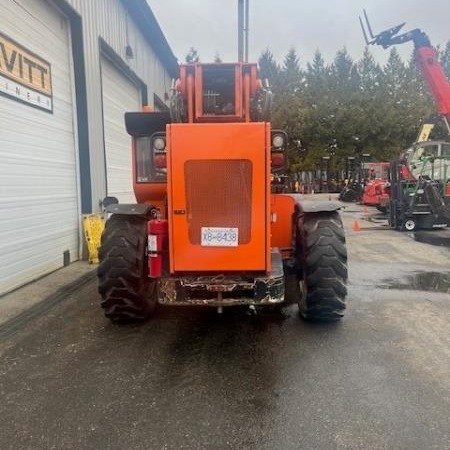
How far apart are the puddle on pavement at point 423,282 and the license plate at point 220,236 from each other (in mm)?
3624

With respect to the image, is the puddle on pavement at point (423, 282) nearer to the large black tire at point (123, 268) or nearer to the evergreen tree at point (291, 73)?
the large black tire at point (123, 268)

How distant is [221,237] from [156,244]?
65cm

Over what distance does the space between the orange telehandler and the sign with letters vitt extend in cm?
301

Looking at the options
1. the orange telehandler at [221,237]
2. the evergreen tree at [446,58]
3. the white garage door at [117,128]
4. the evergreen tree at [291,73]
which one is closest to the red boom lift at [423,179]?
the white garage door at [117,128]

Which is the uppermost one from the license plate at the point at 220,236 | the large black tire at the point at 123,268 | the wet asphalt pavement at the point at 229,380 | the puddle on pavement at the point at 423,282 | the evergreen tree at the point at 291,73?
the evergreen tree at the point at 291,73

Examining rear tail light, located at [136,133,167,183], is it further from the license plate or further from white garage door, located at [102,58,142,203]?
white garage door, located at [102,58,142,203]

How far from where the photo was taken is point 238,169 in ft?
13.9

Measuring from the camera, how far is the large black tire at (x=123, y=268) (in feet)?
15.8

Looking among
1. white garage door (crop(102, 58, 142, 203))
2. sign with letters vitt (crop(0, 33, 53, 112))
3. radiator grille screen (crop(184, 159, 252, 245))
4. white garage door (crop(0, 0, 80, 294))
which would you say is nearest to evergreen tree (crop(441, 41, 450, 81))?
white garage door (crop(102, 58, 142, 203))

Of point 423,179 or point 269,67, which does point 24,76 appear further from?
point 269,67

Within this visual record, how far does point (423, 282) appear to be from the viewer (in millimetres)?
7289

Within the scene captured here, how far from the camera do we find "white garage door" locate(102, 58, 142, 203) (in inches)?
435

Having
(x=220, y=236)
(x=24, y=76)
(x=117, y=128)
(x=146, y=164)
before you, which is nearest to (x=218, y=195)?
(x=220, y=236)

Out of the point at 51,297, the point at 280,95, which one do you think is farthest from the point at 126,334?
the point at 280,95
